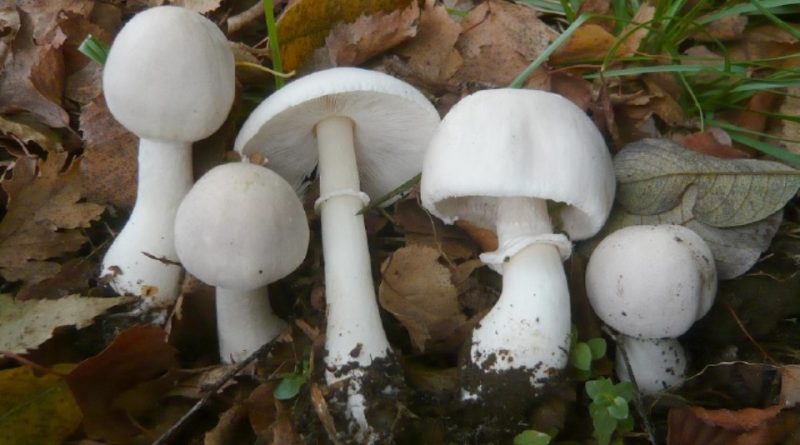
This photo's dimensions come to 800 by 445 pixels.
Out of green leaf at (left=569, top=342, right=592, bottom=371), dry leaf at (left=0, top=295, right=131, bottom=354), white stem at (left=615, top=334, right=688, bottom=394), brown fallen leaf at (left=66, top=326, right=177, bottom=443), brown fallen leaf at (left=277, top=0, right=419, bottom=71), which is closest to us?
brown fallen leaf at (left=66, top=326, right=177, bottom=443)

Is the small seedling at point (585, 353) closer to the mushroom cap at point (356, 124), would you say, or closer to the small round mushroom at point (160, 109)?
the mushroom cap at point (356, 124)

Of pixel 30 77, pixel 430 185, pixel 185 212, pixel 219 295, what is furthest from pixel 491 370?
pixel 30 77

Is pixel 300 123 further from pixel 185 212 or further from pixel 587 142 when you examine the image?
pixel 587 142

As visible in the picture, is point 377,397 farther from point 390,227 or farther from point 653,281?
point 653,281

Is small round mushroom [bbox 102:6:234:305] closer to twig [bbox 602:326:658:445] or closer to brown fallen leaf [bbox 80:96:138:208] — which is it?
brown fallen leaf [bbox 80:96:138:208]

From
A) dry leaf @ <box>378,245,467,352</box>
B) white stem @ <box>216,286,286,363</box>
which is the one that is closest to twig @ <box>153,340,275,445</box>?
white stem @ <box>216,286,286,363</box>

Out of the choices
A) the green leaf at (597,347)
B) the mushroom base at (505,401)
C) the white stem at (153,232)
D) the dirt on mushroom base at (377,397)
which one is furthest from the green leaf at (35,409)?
the green leaf at (597,347)

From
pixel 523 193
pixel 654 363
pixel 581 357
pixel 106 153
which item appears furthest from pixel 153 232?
pixel 654 363
